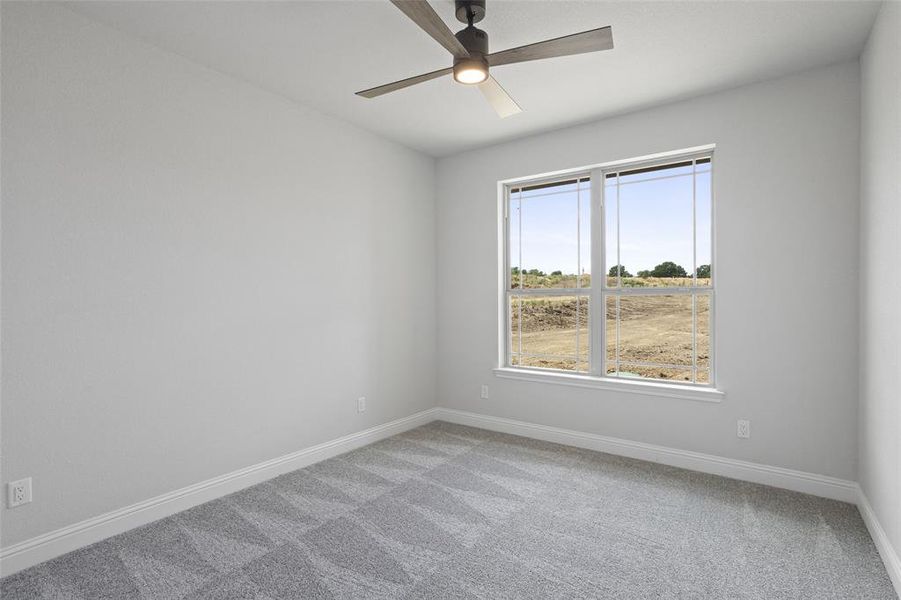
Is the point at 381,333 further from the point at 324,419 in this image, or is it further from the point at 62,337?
the point at 62,337

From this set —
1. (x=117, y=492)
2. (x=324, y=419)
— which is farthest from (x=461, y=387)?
(x=117, y=492)

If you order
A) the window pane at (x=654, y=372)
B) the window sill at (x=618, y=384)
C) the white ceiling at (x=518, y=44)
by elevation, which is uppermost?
the white ceiling at (x=518, y=44)

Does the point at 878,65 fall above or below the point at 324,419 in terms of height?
above

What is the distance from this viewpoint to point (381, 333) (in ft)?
13.4

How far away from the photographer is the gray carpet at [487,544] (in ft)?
6.49

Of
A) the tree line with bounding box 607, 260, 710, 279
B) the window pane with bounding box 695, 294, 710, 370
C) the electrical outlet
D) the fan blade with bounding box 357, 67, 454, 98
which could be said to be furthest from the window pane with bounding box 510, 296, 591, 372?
the electrical outlet

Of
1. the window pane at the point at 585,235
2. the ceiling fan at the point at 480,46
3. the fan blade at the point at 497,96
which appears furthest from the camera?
the window pane at the point at 585,235

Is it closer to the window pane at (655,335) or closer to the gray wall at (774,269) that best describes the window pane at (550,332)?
the window pane at (655,335)

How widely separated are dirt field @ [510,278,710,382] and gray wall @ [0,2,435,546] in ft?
4.91

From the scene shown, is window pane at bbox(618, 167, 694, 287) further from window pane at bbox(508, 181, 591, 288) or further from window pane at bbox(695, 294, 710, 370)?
window pane at bbox(508, 181, 591, 288)

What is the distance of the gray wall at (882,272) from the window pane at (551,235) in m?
1.77

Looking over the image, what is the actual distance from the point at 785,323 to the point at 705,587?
1.80m

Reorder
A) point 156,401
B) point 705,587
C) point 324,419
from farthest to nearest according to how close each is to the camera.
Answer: point 324,419, point 156,401, point 705,587

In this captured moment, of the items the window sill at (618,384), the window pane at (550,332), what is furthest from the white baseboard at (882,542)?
the window pane at (550,332)
